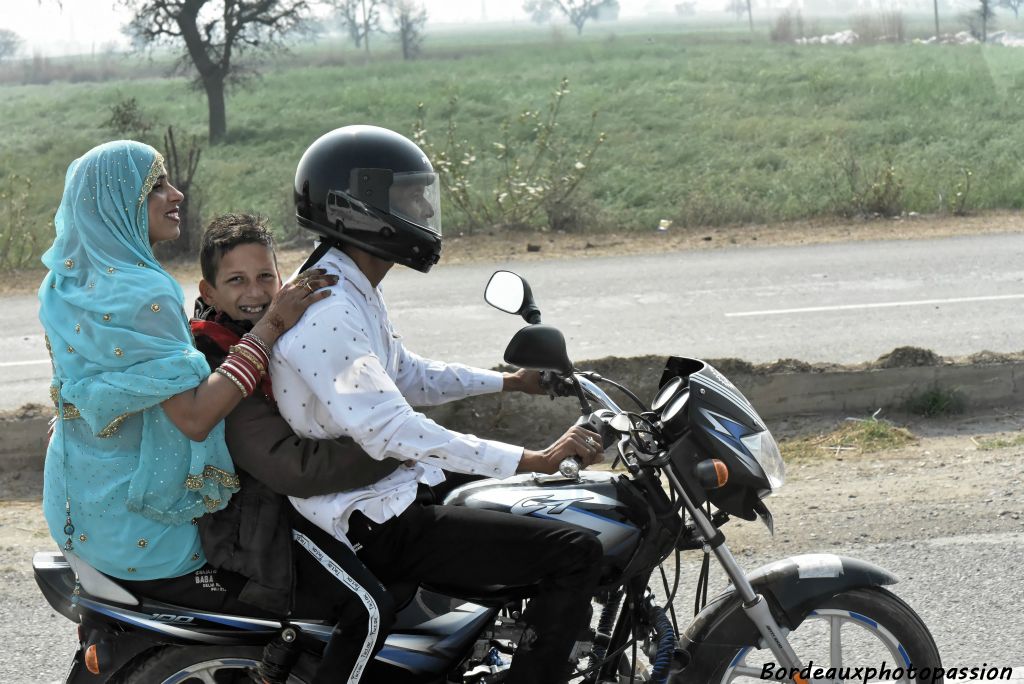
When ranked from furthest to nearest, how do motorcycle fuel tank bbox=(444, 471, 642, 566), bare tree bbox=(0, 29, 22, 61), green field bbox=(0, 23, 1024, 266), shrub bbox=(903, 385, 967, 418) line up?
bare tree bbox=(0, 29, 22, 61)
green field bbox=(0, 23, 1024, 266)
shrub bbox=(903, 385, 967, 418)
motorcycle fuel tank bbox=(444, 471, 642, 566)

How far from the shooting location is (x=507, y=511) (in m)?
3.09

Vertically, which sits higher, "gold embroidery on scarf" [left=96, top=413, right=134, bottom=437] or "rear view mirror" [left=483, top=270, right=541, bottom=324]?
"rear view mirror" [left=483, top=270, right=541, bottom=324]

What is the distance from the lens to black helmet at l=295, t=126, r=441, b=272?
2.97 metres

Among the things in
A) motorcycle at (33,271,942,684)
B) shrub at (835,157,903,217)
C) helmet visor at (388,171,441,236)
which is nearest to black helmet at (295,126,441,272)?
helmet visor at (388,171,441,236)

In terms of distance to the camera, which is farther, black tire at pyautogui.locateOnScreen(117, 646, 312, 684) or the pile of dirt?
the pile of dirt

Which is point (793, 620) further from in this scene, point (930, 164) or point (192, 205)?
point (930, 164)

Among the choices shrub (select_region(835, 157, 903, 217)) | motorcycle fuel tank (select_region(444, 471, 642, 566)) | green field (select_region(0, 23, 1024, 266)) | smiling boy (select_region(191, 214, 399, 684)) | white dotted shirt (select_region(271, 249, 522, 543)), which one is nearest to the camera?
white dotted shirt (select_region(271, 249, 522, 543))

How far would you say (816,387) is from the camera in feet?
22.6

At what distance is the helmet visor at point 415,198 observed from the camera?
2988 mm

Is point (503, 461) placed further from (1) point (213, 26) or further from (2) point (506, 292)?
(1) point (213, 26)

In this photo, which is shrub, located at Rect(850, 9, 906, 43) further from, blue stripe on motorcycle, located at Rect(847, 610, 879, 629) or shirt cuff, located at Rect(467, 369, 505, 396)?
blue stripe on motorcycle, located at Rect(847, 610, 879, 629)

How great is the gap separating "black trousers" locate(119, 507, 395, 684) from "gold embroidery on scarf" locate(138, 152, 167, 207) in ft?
2.89

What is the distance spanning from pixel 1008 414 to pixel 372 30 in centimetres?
10273

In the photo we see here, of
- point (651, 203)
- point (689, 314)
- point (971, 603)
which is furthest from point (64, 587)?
point (651, 203)
